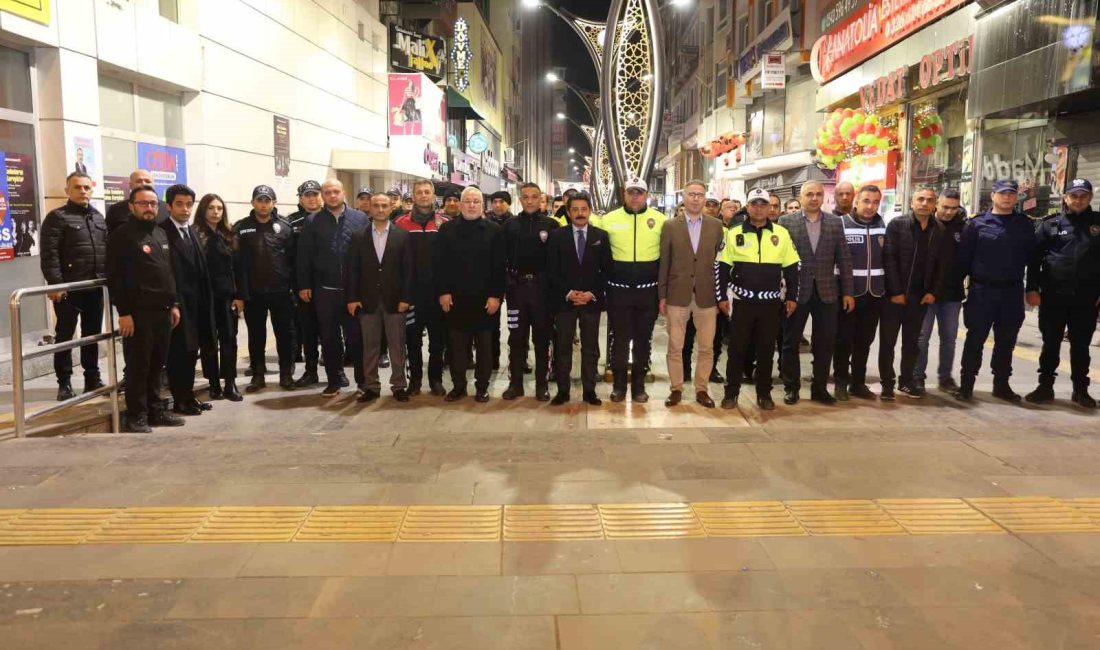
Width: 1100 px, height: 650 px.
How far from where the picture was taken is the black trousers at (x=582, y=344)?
23.4 feet

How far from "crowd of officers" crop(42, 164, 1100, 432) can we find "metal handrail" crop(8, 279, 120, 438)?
40 centimetres

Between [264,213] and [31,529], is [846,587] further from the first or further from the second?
[264,213]

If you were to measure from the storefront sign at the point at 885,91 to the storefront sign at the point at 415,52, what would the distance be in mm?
13142

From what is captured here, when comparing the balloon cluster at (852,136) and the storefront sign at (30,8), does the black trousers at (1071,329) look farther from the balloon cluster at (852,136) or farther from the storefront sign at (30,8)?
the storefront sign at (30,8)

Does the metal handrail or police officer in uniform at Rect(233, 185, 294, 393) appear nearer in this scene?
the metal handrail

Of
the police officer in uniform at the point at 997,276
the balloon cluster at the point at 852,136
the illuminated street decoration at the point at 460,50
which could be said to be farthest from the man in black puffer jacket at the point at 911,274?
the illuminated street decoration at the point at 460,50

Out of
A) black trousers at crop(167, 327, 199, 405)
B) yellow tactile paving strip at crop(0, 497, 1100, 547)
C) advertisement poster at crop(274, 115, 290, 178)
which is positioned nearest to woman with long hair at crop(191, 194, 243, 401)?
black trousers at crop(167, 327, 199, 405)

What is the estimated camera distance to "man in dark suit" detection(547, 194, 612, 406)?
23.1ft

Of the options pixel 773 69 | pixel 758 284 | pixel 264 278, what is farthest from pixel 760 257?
pixel 773 69

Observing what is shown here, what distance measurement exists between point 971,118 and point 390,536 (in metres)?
Result: 13.1

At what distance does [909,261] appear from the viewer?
7270 mm

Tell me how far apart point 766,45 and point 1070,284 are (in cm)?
2148

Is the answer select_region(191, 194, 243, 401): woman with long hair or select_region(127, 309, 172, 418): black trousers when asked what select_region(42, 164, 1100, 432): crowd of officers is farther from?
select_region(127, 309, 172, 418): black trousers

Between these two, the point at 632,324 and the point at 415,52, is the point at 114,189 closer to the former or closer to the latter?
the point at 632,324
